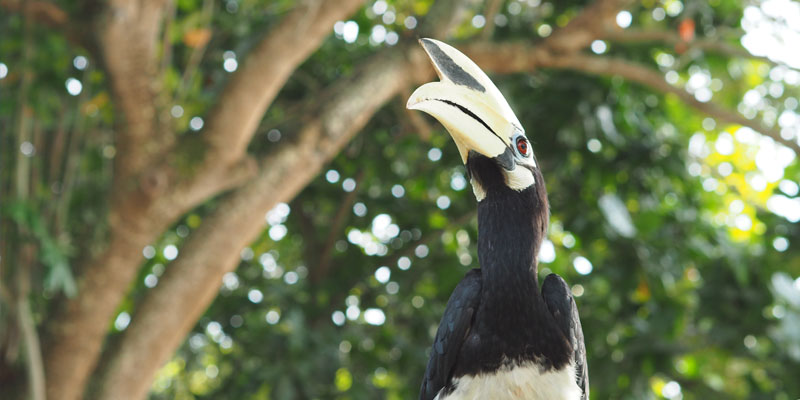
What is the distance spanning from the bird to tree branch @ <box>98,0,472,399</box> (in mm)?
1732

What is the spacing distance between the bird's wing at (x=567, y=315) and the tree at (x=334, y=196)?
179 cm

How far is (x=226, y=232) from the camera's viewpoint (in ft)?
9.51

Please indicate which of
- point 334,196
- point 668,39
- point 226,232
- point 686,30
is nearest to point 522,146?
point 226,232

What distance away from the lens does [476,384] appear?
1.18 metres

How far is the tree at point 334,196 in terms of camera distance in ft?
9.51

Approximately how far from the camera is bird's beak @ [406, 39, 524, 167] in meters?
1.12

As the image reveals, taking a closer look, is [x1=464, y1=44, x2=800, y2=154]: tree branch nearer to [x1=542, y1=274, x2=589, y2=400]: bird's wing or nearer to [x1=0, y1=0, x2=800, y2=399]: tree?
[x1=0, y1=0, x2=800, y2=399]: tree

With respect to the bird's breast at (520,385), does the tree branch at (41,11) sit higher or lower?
higher

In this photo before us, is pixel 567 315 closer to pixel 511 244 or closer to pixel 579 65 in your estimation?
pixel 511 244

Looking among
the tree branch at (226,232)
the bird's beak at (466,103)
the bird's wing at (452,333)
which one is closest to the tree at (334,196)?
the tree branch at (226,232)

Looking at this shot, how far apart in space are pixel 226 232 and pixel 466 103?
6.25 feet

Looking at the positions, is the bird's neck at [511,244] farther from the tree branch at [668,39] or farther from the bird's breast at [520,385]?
the tree branch at [668,39]

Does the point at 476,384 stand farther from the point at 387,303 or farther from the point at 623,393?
the point at 387,303

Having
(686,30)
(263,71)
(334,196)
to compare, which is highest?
(263,71)
